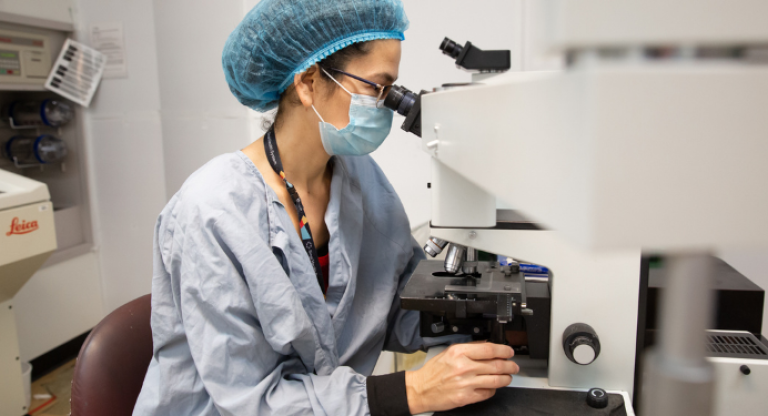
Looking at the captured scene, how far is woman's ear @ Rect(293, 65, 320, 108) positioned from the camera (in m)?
0.99

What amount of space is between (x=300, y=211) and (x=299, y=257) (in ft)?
0.42

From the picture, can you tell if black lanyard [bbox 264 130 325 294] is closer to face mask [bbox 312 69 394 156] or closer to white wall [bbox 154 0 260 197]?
face mask [bbox 312 69 394 156]

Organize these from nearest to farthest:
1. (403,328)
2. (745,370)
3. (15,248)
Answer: (745,370)
(403,328)
(15,248)

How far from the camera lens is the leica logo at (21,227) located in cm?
153

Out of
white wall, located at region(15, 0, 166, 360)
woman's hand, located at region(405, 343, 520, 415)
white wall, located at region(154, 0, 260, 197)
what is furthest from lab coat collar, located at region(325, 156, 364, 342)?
white wall, located at region(15, 0, 166, 360)

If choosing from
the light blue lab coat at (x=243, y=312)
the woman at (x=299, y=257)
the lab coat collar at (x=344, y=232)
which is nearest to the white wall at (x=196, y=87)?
the woman at (x=299, y=257)

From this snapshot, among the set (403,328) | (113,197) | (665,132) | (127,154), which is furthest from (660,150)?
(113,197)

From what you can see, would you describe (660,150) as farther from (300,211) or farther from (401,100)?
(300,211)

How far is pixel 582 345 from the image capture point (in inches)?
28.7

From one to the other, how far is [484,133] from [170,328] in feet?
2.30

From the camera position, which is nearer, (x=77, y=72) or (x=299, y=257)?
(x=299, y=257)

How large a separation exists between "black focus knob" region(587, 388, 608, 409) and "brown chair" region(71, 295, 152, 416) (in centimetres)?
82

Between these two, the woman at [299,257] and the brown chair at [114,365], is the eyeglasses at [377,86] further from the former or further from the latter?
the brown chair at [114,365]

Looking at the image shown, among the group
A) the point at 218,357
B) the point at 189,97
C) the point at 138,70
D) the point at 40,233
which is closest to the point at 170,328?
the point at 218,357
